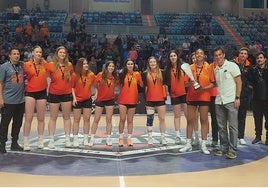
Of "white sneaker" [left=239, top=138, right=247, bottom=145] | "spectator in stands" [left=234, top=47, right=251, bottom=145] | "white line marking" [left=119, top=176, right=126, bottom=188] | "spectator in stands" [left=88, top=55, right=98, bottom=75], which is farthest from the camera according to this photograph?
"spectator in stands" [left=88, top=55, right=98, bottom=75]

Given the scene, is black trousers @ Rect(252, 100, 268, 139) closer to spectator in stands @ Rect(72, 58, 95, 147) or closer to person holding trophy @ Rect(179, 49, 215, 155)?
person holding trophy @ Rect(179, 49, 215, 155)

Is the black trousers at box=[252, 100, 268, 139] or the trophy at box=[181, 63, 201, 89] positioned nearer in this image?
the trophy at box=[181, 63, 201, 89]

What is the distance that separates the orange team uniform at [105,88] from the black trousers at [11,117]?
1.31 meters

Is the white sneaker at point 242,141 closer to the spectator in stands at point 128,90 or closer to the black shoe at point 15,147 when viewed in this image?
the spectator in stands at point 128,90

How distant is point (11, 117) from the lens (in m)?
6.55

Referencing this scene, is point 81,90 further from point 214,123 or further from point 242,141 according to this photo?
point 242,141

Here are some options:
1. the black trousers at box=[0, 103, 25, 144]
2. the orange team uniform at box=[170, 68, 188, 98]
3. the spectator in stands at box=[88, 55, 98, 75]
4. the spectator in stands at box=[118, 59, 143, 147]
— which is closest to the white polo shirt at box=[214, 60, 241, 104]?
the orange team uniform at box=[170, 68, 188, 98]

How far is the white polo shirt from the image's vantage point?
6.19 metres

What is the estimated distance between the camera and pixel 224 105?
6227 mm

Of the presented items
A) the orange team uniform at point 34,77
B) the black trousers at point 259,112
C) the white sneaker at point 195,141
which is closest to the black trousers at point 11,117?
the orange team uniform at point 34,77

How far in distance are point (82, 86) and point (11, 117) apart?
1.29 metres

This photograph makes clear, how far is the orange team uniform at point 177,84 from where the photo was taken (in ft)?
23.1

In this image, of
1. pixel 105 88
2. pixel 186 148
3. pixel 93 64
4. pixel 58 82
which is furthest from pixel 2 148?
pixel 93 64

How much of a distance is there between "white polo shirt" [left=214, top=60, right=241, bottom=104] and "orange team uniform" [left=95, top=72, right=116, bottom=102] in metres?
1.86
